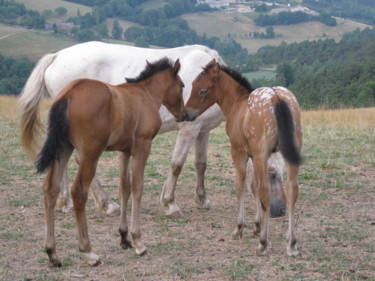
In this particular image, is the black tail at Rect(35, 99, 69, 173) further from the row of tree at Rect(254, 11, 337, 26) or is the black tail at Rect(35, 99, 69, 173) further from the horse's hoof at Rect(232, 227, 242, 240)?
the row of tree at Rect(254, 11, 337, 26)

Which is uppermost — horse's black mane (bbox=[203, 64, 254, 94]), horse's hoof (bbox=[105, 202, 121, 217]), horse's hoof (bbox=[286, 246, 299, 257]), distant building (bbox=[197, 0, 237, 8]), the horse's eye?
horse's black mane (bbox=[203, 64, 254, 94])

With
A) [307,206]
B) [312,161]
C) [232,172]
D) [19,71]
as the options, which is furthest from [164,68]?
→ [19,71]

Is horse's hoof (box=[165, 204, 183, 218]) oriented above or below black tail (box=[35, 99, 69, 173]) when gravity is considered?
below

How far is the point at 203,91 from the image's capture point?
21.0ft

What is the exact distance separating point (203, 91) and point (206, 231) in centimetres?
152

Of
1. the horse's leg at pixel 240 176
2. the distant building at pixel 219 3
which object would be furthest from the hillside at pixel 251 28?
the horse's leg at pixel 240 176

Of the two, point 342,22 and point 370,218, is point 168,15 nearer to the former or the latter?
point 342,22

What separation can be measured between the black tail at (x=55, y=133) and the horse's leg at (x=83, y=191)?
0.22m

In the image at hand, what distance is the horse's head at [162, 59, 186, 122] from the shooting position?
614 cm

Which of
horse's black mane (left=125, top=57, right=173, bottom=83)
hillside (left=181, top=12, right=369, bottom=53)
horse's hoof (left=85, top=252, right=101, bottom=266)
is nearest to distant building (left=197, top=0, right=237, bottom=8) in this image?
hillside (left=181, top=12, right=369, bottom=53)

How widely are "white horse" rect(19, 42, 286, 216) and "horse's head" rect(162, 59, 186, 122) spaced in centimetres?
120

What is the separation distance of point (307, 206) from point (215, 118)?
5.34ft

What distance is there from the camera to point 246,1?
332 ft

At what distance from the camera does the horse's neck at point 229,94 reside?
20.7ft
